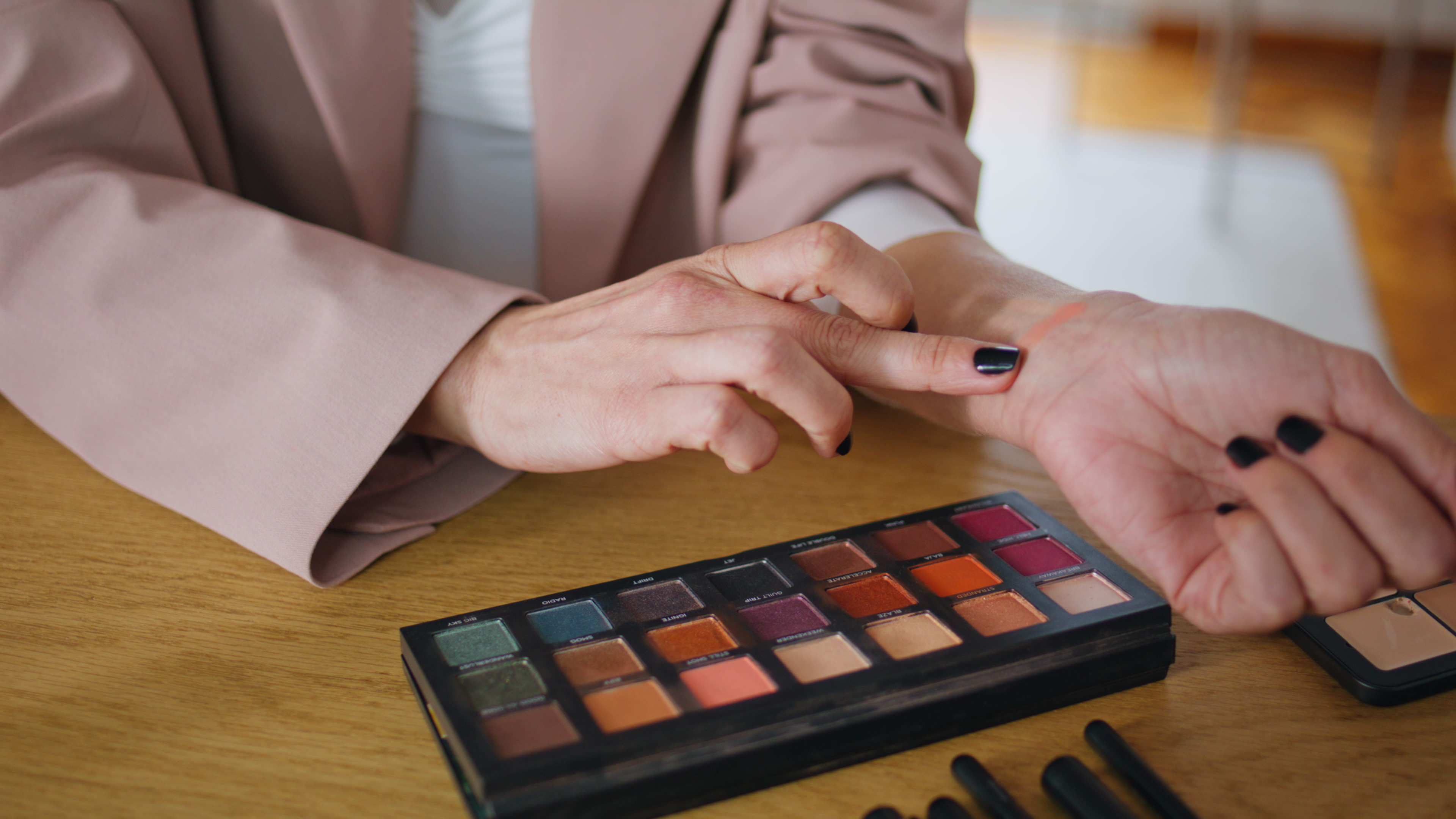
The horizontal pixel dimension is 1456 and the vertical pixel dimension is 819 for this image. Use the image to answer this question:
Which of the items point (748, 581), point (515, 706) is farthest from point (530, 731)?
point (748, 581)

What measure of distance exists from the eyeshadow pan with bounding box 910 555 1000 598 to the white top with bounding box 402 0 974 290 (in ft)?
0.85

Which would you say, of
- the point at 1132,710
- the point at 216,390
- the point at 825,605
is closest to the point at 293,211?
the point at 216,390

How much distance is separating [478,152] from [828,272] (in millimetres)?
350

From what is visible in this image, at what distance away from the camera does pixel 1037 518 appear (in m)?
0.46

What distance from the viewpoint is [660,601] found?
1.34ft

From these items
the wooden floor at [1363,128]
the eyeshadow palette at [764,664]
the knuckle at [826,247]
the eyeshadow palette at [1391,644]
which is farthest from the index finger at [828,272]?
the wooden floor at [1363,128]

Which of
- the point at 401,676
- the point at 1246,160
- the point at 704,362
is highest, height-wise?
the point at 704,362

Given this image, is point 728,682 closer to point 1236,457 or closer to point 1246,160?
point 1236,457

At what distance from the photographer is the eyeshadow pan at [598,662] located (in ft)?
1.19

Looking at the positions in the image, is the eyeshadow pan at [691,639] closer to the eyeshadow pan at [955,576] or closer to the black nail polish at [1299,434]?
the eyeshadow pan at [955,576]

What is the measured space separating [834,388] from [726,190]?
0.31 metres

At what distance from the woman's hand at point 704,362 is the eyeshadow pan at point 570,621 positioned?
7 centimetres

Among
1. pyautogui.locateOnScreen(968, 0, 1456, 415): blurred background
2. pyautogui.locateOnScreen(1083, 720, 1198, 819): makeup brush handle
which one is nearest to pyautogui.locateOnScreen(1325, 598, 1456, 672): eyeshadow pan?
pyautogui.locateOnScreen(1083, 720, 1198, 819): makeup brush handle

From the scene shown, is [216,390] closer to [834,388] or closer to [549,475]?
[549,475]
